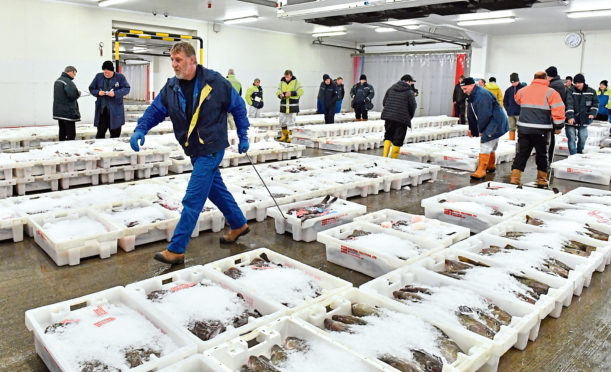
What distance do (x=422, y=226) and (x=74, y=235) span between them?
3010 mm

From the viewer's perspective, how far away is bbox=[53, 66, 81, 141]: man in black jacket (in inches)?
309

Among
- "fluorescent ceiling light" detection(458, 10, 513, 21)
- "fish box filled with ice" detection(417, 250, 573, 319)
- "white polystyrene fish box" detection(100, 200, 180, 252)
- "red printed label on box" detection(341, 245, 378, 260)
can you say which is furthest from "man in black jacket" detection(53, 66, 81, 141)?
"fluorescent ceiling light" detection(458, 10, 513, 21)

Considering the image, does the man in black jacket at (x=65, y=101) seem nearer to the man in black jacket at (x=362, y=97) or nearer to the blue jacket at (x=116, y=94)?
the blue jacket at (x=116, y=94)

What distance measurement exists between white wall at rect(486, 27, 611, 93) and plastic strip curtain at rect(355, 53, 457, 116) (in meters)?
1.79

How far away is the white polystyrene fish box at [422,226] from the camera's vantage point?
4.12 metres

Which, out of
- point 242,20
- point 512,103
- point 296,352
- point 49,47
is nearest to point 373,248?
point 296,352

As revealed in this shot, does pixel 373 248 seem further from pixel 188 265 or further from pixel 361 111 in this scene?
pixel 361 111

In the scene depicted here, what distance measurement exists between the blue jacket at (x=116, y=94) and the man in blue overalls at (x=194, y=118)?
15.0ft

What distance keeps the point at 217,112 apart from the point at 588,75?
50.2ft

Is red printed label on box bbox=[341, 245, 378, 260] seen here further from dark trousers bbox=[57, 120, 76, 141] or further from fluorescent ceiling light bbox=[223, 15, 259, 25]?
fluorescent ceiling light bbox=[223, 15, 259, 25]

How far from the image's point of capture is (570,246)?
3939 millimetres

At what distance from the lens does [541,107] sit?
262 inches

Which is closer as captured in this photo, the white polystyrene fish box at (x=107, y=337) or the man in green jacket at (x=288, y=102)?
the white polystyrene fish box at (x=107, y=337)

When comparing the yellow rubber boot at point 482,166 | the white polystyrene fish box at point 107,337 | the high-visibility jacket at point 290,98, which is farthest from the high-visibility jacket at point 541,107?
the white polystyrene fish box at point 107,337
